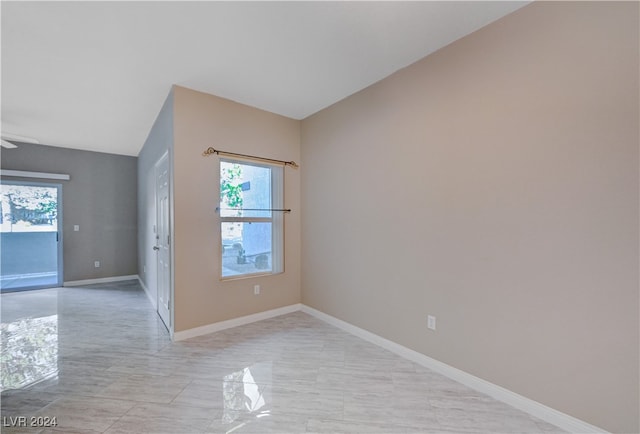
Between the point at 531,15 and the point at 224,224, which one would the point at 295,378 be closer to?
the point at 224,224

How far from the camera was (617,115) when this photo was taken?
1479 millimetres

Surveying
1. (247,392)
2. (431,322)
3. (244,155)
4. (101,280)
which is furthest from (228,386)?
(101,280)

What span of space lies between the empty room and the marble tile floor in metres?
0.02

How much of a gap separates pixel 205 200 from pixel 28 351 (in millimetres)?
2150

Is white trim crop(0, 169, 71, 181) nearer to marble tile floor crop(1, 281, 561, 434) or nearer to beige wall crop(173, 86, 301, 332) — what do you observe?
marble tile floor crop(1, 281, 561, 434)

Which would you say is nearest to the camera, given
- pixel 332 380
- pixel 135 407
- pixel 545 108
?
pixel 545 108

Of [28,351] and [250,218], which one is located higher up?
[250,218]

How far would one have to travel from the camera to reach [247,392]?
6.56 ft

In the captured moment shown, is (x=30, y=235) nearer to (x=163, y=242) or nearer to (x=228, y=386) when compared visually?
(x=163, y=242)

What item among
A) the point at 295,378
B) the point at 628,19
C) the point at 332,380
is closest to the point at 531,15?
the point at 628,19

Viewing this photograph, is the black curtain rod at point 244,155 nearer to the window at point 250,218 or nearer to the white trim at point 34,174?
the window at point 250,218

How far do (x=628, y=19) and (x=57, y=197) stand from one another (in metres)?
7.59

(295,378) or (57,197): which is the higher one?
(57,197)

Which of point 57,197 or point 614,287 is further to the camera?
point 57,197
